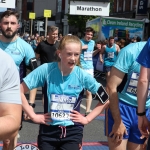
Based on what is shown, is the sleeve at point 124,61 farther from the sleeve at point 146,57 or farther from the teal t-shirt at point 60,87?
the sleeve at point 146,57

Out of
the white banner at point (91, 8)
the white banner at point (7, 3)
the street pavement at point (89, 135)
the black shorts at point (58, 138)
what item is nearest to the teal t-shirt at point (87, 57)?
the white banner at point (91, 8)

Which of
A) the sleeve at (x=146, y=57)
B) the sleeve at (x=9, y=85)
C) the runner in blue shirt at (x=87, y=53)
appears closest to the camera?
the sleeve at (x=9, y=85)

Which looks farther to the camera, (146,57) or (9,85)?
(146,57)

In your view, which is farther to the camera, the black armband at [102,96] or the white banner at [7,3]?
the white banner at [7,3]

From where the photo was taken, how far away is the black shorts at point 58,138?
3.34 metres

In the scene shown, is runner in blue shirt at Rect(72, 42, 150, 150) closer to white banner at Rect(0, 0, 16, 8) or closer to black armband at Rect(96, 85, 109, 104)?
black armband at Rect(96, 85, 109, 104)

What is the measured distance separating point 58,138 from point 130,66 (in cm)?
86

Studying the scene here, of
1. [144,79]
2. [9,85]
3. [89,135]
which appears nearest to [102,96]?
[144,79]

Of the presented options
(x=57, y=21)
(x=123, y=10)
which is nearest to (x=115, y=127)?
(x=123, y=10)

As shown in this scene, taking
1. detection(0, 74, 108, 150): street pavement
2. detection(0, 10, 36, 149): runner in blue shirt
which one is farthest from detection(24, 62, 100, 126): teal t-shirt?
detection(0, 74, 108, 150): street pavement

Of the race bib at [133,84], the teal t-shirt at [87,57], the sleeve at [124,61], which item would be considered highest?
the sleeve at [124,61]

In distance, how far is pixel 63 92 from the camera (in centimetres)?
339

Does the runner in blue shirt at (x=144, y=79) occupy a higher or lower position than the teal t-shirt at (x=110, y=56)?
higher

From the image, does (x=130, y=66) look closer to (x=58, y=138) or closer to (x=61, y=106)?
(x=61, y=106)
